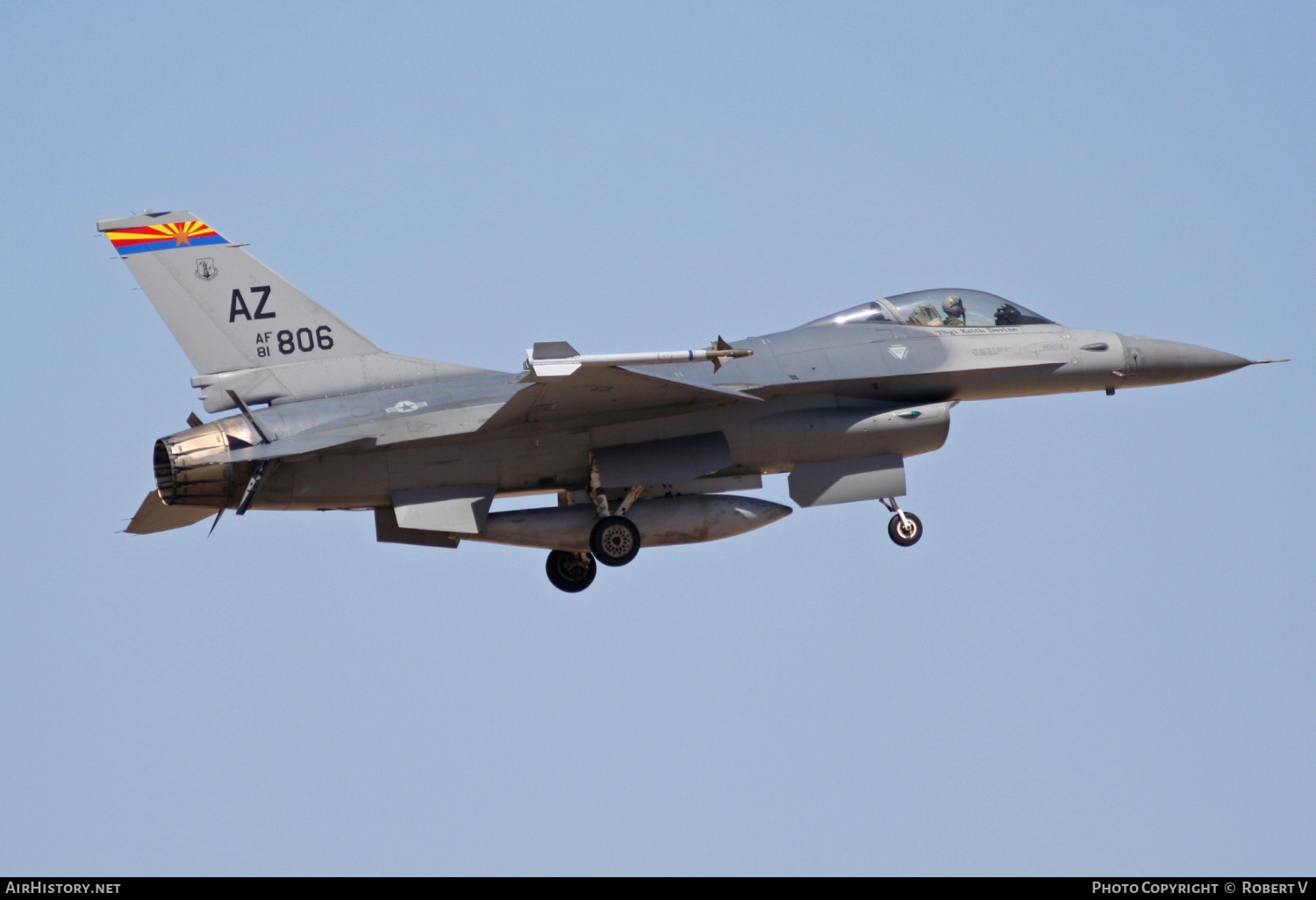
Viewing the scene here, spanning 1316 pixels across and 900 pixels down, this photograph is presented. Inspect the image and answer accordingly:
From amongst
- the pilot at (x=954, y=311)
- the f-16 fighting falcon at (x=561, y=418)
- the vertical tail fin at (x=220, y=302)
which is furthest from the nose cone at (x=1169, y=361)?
the vertical tail fin at (x=220, y=302)

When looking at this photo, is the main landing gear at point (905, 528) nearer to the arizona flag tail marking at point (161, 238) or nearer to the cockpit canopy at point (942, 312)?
the cockpit canopy at point (942, 312)

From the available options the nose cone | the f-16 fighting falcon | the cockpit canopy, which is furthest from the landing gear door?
the nose cone

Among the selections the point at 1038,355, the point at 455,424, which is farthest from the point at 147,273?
the point at 1038,355

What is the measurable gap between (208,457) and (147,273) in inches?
102

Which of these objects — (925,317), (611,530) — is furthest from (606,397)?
(925,317)

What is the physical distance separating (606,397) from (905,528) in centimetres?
396

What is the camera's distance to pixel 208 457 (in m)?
17.0

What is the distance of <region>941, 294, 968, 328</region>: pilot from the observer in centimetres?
2002

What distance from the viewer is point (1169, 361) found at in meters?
20.3

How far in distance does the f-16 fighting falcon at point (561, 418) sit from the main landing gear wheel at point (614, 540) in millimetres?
25

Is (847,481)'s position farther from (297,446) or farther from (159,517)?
(159,517)

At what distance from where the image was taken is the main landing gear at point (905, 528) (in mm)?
19312
